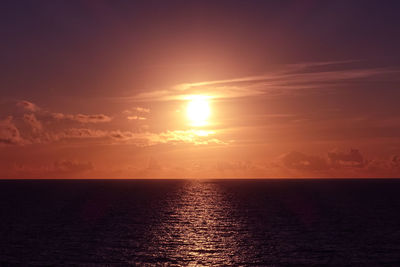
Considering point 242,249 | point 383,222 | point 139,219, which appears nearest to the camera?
point 242,249

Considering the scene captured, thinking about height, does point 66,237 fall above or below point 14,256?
above

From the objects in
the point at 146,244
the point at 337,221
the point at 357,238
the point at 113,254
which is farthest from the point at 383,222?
the point at 113,254

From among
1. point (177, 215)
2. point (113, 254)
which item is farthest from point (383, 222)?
point (113, 254)

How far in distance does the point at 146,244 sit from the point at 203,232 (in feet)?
50.2

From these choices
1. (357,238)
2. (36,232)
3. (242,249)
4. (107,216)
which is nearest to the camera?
(242,249)

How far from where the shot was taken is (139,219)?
10131 centimetres

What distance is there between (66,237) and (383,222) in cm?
6611

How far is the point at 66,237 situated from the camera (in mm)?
72625

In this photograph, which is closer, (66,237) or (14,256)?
Answer: (14,256)

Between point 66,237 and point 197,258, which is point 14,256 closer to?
point 66,237

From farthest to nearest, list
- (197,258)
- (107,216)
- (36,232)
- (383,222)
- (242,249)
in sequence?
(107,216) → (383,222) → (36,232) → (242,249) → (197,258)

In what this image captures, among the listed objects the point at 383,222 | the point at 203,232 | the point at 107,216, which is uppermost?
the point at 107,216

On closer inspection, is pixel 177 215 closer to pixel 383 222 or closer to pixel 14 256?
pixel 383 222

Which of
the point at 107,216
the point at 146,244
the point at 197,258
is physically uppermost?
the point at 107,216
